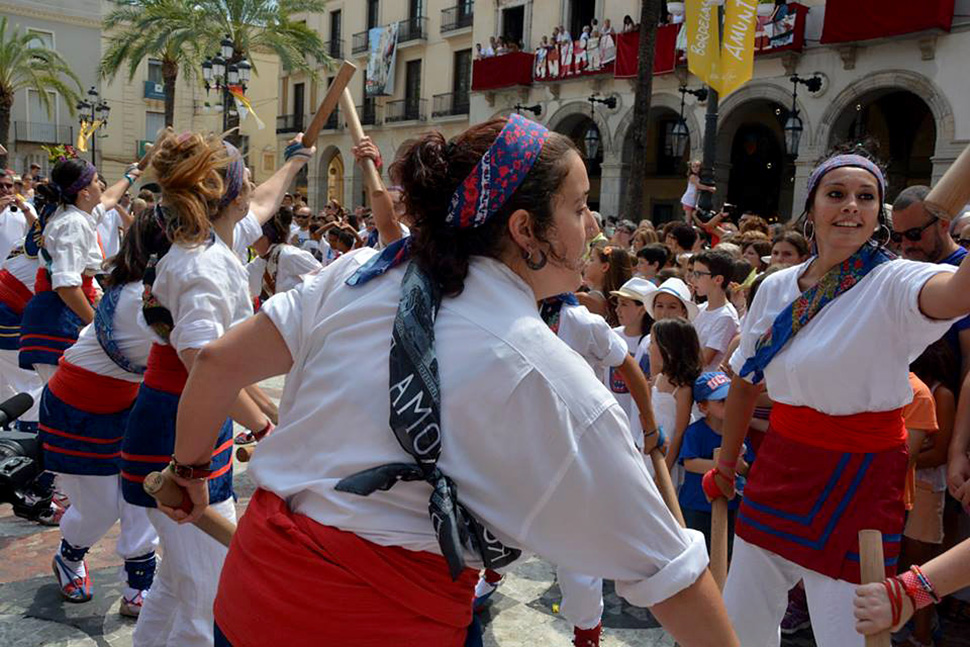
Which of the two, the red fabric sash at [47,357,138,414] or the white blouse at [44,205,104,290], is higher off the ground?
the white blouse at [44,205,104,290]

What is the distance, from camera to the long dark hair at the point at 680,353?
422 centimetres

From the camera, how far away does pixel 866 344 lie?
103 inches

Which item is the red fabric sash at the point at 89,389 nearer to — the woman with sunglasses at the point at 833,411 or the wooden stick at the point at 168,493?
the wooden stick at the point at 168,493

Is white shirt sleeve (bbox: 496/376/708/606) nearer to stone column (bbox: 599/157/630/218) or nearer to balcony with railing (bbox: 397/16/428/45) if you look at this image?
stone column (bbox: 599/157/630/218)

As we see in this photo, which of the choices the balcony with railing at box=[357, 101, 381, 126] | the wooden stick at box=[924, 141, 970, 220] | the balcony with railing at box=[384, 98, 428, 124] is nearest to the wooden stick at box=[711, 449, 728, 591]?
the wooden stick at box=[924, 141, 970, 220]

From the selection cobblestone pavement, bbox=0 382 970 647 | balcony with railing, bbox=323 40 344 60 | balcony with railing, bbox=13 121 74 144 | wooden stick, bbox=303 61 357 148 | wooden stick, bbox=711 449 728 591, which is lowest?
cobblestone pavement, bbox=0 382 970 647

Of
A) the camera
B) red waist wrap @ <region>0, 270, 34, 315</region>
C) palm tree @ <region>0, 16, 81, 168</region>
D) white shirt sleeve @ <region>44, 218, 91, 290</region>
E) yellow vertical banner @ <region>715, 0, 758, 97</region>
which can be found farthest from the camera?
palm tree @ <region>0, 16, 81, 168</region>

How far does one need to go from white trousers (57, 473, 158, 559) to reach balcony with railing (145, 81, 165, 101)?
4399 cm

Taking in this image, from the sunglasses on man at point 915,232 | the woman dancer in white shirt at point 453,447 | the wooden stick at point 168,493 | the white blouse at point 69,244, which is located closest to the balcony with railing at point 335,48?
the white blouse at point 69,244

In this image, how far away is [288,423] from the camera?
A: 1.68 meters

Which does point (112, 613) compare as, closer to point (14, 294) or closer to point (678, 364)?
point (678, 364)

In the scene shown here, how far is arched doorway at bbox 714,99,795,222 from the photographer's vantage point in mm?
22859

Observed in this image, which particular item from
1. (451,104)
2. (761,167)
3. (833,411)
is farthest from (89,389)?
(451,104)

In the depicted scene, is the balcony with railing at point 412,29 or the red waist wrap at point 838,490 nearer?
the red waist wrap at point 838,490
